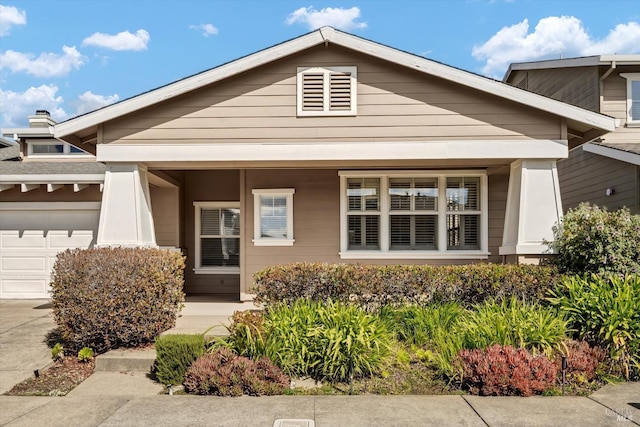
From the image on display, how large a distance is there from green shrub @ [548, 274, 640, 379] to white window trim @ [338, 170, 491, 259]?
291 centimetres

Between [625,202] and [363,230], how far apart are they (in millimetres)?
6300

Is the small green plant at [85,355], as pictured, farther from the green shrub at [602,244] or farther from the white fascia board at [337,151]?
the green shrub at [602,244]

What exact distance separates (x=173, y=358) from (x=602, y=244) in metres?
6.14

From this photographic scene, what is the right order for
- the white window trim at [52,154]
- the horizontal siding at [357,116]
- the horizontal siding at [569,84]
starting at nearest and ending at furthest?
the horizontal siding at [357,116] → the horizontal siding at [569,84] → the white window trim at [52,154]

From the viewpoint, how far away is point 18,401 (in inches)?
209

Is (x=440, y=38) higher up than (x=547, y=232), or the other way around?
(x=440, y=38)

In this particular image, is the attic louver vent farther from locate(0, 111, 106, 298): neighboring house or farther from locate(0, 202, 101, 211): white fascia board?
locate(0, 202, 101, 211): white fascia board

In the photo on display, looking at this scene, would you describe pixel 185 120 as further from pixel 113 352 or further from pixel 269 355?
pixel 269 355

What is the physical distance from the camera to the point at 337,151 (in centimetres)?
827

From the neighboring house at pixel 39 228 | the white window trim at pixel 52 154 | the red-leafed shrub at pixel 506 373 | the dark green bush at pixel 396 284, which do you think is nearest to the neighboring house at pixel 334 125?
the dark green bush at pixel 396 284

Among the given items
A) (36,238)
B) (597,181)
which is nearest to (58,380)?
(36,238)

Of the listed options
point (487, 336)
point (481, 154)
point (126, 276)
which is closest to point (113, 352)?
point (126, 276)

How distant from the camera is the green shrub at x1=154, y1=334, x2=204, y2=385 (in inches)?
227

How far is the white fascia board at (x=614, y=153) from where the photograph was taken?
33.7ft
